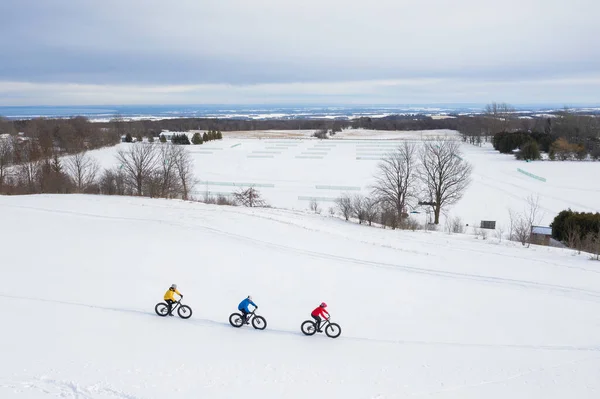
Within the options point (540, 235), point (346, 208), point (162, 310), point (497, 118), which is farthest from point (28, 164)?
point (497, 118)

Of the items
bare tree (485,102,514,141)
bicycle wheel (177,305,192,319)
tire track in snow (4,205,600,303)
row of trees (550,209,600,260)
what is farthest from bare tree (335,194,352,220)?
bare tree (485,102,514,141)

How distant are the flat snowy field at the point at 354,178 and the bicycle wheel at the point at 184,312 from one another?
2531 cm

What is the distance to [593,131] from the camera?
81438 mm

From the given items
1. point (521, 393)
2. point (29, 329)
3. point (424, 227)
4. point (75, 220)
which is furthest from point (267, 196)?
point (521, 393)

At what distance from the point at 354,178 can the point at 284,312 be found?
42.1 meters

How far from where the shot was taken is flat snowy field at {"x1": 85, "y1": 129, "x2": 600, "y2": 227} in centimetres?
3984

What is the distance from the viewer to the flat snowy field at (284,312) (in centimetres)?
1059

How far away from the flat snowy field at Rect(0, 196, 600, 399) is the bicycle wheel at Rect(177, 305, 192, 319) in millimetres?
250

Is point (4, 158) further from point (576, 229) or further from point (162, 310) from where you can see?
point (576, 229)

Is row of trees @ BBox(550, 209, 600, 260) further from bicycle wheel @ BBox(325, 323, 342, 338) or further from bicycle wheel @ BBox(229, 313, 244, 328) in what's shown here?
bicycle wheel @ BBox(229, 313, 244, 328)

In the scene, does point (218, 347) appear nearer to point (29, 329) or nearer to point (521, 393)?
point (29, 329)

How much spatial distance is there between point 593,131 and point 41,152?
8921cm

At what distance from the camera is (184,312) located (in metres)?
13.9

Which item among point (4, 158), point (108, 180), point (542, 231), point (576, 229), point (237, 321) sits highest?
point (4, 158)
